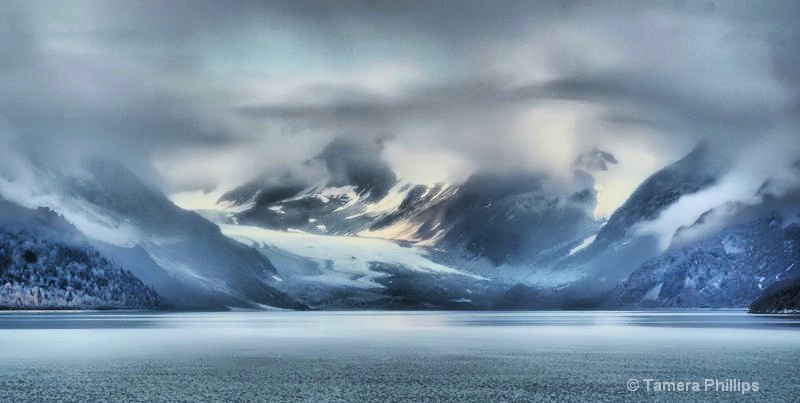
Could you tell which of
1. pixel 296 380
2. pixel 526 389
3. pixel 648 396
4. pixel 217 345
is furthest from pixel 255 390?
pixel 217 345

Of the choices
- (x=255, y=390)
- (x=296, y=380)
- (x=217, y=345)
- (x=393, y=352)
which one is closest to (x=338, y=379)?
(x=296, y=380)

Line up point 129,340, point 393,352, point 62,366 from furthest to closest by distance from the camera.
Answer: point 129,340 < point 393,352 < point 62,366

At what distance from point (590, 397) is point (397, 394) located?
13207mm

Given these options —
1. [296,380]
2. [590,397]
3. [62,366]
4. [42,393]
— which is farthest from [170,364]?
[590,397]

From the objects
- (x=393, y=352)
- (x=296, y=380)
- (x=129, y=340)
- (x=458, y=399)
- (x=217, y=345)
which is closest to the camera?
(x=458, y=399)

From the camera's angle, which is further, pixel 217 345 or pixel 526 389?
pixel 217 345

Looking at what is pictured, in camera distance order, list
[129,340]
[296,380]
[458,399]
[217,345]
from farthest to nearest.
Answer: [129,340] < [217,345] < [296,380] < [458,399]

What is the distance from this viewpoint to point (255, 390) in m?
73.5

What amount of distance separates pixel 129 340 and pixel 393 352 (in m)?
52.6

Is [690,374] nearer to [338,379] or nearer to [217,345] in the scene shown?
[338,379]

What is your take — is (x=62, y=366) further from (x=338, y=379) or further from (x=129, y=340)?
(x=129, y=340)

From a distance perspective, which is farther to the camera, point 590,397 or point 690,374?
point 690,374

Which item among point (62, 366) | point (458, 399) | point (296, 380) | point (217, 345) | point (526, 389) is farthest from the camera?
point (217, 345)

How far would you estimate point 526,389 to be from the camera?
240 feet
